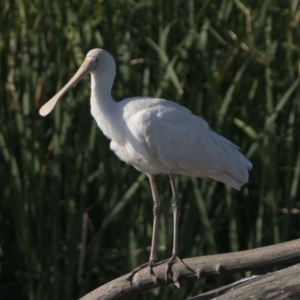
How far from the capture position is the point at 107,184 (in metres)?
3.59

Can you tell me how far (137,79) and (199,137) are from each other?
568mm

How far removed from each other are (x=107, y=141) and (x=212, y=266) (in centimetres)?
138

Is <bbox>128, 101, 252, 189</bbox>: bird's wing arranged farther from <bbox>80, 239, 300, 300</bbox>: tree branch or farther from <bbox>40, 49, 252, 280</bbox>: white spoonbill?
<bbox>80, 239, 300, 300</bbox>: tree branch

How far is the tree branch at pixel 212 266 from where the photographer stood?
245 cm

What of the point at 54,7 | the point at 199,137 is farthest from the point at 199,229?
the point at 54,7

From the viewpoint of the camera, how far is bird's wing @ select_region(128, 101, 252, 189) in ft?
10.0

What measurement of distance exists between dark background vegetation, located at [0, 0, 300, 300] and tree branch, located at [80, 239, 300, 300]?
28.9 inches

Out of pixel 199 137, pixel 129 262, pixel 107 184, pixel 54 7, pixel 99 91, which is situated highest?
pixel 54 7

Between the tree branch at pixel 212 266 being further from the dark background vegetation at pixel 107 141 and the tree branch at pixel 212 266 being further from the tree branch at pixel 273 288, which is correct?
the dark background vegetation at pixel 107 141

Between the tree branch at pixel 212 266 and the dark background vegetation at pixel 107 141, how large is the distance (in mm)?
734

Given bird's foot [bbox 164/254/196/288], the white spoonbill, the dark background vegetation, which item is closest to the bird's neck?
the white spoonbill

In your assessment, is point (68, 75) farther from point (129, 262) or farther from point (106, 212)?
point (129, 262)

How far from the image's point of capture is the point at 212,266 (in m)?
2.54

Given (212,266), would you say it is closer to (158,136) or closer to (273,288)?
(273,288)
